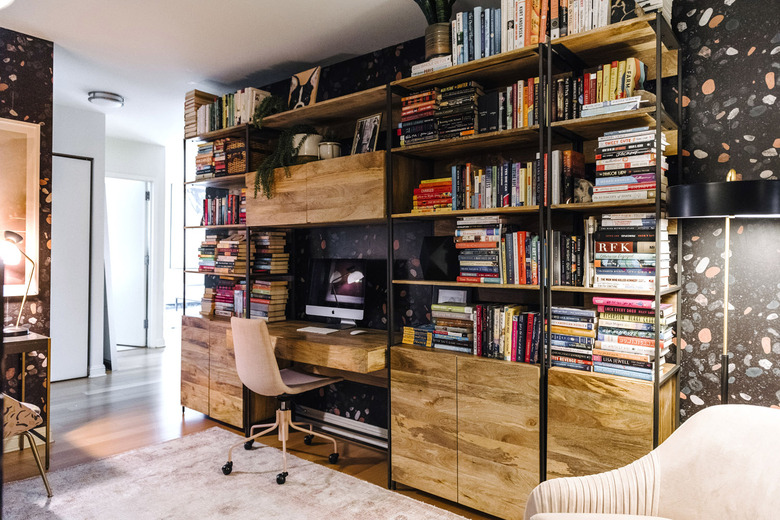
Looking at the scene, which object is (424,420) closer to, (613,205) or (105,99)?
(613,205)

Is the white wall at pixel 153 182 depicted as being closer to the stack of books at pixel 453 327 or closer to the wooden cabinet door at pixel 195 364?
the wooden cabinet door at pixel 195 364

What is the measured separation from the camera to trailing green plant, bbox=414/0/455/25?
2.72 meters

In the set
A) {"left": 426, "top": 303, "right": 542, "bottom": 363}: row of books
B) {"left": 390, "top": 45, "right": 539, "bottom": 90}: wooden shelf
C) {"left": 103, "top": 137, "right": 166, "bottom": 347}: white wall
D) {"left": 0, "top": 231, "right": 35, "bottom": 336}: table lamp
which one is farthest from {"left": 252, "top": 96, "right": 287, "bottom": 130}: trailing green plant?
{"left": 103, "top": 137, "right": 166, "bottom": 347}: white wall

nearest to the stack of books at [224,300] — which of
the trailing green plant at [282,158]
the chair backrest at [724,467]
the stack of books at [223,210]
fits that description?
the stack of books at [223,210]

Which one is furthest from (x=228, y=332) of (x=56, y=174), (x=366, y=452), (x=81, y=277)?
(x=56, y=174)

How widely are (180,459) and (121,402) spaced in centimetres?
162

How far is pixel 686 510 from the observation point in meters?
1.55

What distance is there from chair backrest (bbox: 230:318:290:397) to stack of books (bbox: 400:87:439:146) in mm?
1333

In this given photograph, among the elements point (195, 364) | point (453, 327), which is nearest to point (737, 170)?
point (453, 327)

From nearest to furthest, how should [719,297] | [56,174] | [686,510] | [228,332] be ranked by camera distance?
[686,510] → [719,297] → [228,332] → [56,174]

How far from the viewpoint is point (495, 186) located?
253 centimetres

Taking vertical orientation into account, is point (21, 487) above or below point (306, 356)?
below

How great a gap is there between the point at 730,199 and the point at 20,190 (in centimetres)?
401

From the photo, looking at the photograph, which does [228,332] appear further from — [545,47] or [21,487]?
[545,47]
